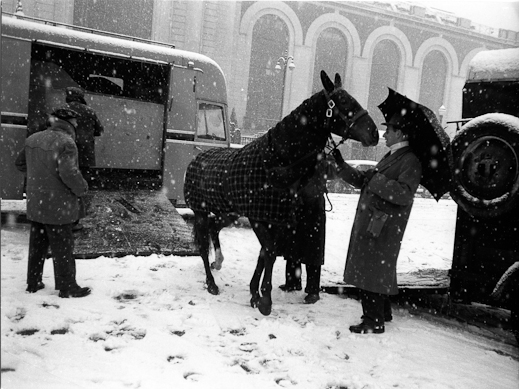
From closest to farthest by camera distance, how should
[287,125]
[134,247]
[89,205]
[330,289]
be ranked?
[287,125] → [330,289] → [134,247] → [89,205]

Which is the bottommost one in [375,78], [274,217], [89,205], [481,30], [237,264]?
[237,264]

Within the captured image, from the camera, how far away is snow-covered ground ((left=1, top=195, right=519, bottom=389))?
2.80 metres

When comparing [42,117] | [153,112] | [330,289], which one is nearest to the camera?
[330,289]

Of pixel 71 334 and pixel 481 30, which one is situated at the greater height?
pixel 481 30

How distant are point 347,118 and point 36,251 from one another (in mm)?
3092

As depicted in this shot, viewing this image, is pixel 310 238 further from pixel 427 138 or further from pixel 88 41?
pixel 88 41

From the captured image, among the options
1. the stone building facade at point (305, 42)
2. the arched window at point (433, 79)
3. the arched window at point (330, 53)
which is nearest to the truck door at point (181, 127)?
the stone building facade at point (305, 42)

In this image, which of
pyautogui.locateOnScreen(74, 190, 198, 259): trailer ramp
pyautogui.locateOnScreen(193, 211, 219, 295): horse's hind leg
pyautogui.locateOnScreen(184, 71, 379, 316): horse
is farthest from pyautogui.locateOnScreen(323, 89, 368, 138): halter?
pyautogui.locateOnScreen(74, 190, 198, 259): trailer ramp

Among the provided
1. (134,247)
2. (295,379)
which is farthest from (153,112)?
(295,379)

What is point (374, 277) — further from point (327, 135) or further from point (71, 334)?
point (71, 334)

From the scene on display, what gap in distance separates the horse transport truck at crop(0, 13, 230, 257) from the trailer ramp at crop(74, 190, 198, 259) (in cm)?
1

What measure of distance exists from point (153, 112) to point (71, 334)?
19.1 ft

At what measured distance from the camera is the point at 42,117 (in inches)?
305

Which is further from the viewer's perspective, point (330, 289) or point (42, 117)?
point (42, 117)
